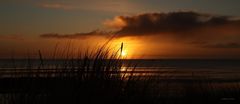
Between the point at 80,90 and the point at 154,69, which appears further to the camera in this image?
the point at 154,69

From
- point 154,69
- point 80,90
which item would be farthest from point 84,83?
point 154,69

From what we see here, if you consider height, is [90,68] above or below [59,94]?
above

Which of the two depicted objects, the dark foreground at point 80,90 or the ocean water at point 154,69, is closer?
the dark foreground at point 80,90

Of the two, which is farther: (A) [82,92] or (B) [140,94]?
(B) [140,94]

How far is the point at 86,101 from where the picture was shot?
23.3ft

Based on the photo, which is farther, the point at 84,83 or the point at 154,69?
the point at 154,69

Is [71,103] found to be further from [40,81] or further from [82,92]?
[40,81]

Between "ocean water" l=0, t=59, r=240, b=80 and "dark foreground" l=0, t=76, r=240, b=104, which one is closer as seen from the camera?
"dark foreground" l=0, t=76, r=240, b=104

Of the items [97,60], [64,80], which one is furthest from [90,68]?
[64,80]

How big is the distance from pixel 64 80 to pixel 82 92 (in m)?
0.52

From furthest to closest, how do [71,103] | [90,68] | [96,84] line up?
[90,68]
[96,84]
[71,103]

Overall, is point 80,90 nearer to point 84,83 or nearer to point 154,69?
point 84,83

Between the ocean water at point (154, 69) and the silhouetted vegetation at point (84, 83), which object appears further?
the ocean water at point (154, 69)

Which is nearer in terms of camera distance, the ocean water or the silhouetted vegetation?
the silhouetted vegetation
